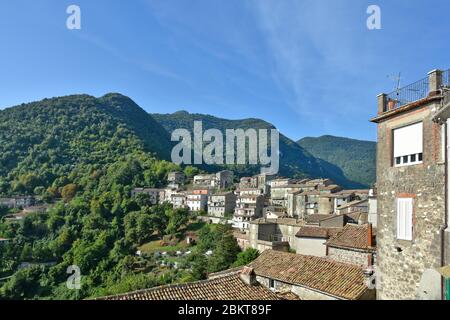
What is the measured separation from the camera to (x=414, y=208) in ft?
31.7

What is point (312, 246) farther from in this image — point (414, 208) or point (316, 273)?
point (414, 208)

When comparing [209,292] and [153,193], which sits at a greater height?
[209,292]

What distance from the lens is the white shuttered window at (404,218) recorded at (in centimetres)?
984

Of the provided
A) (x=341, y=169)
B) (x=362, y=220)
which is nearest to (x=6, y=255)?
(x=362, y=220)

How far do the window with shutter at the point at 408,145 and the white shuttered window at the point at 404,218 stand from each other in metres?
1.21

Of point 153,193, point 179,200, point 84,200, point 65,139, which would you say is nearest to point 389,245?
point 179,200

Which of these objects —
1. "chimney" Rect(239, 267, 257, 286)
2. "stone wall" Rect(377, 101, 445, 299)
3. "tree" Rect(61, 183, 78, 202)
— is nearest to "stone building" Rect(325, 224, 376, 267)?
"stone wall" Rect(377, 101, 445, 299)

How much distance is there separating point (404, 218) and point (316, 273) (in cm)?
656

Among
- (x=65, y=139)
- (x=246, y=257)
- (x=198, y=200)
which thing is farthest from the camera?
(x=65, y=139)

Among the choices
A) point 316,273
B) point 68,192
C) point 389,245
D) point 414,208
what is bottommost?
point 68,192

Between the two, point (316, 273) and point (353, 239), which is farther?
point (353, 239)

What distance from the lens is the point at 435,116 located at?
8883mm
